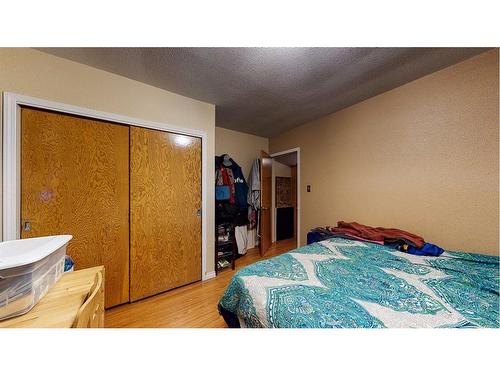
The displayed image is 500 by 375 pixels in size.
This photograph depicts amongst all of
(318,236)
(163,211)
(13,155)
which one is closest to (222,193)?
(163,211)

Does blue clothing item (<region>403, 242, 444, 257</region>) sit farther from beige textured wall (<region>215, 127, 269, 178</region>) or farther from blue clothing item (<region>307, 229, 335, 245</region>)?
beige textured wall (<region>215, 127, 269, 178</region>)

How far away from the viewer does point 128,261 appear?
1.74 metres

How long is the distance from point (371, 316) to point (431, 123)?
6.21ft

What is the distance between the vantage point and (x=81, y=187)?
1520mm

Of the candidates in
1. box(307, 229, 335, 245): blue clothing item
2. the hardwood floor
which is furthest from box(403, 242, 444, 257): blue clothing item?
the hardwood floor

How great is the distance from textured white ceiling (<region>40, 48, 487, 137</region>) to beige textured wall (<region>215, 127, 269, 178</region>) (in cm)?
85

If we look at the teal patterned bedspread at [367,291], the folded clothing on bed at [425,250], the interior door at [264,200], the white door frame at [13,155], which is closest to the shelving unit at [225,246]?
the interior door at [264,200]

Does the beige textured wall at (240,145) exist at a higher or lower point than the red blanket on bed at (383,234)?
higher

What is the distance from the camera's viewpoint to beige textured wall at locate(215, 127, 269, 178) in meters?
3.09

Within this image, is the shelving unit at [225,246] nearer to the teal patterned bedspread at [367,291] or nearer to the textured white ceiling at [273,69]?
the teal patterned bedspread at [367,291]

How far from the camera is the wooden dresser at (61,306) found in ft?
2.01

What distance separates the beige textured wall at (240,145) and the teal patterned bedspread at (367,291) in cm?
226
